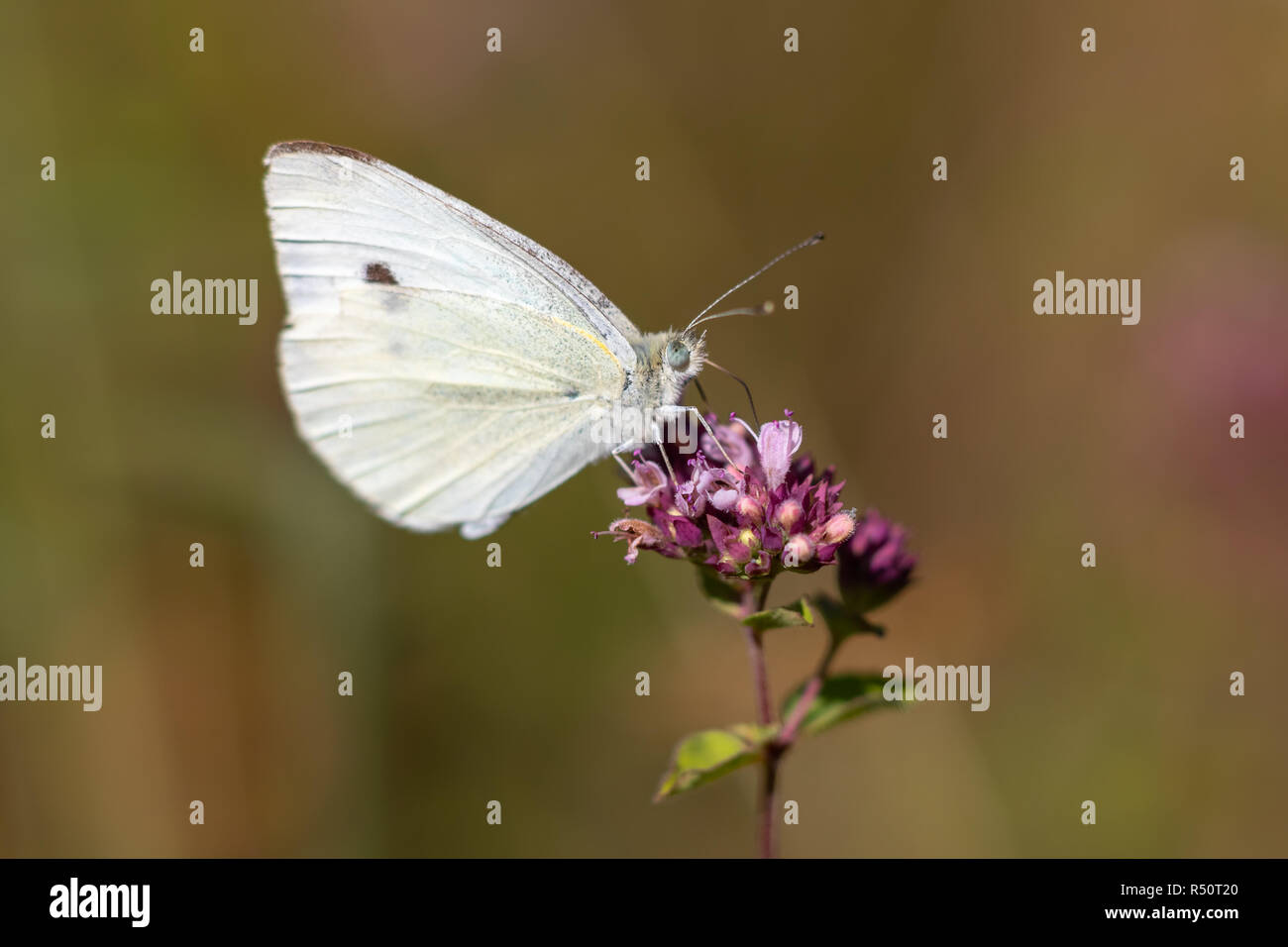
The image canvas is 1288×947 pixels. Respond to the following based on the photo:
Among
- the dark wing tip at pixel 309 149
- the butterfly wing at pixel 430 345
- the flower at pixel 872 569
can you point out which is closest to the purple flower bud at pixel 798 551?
the flower at pixel 872 569

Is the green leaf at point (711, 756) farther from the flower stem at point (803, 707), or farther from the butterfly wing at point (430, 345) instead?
the butterfly wing at point (430, 345)

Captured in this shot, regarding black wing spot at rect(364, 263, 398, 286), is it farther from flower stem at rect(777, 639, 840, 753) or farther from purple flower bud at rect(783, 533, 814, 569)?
flower stem at rect(777, 639, 840, 753)

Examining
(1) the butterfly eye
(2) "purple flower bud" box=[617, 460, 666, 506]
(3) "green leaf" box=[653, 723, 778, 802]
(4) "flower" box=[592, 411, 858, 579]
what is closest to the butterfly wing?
(1) the butterfly eye

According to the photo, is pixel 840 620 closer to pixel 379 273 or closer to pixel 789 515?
pixel 789 515

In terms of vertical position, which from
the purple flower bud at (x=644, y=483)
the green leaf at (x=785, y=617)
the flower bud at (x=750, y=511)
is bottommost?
the green leaf at (x=785, y=617)

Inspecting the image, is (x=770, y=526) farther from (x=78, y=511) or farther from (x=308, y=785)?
(x=78, y=511)

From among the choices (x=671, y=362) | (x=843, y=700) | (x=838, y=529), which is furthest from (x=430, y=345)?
(x=843, y=700)
